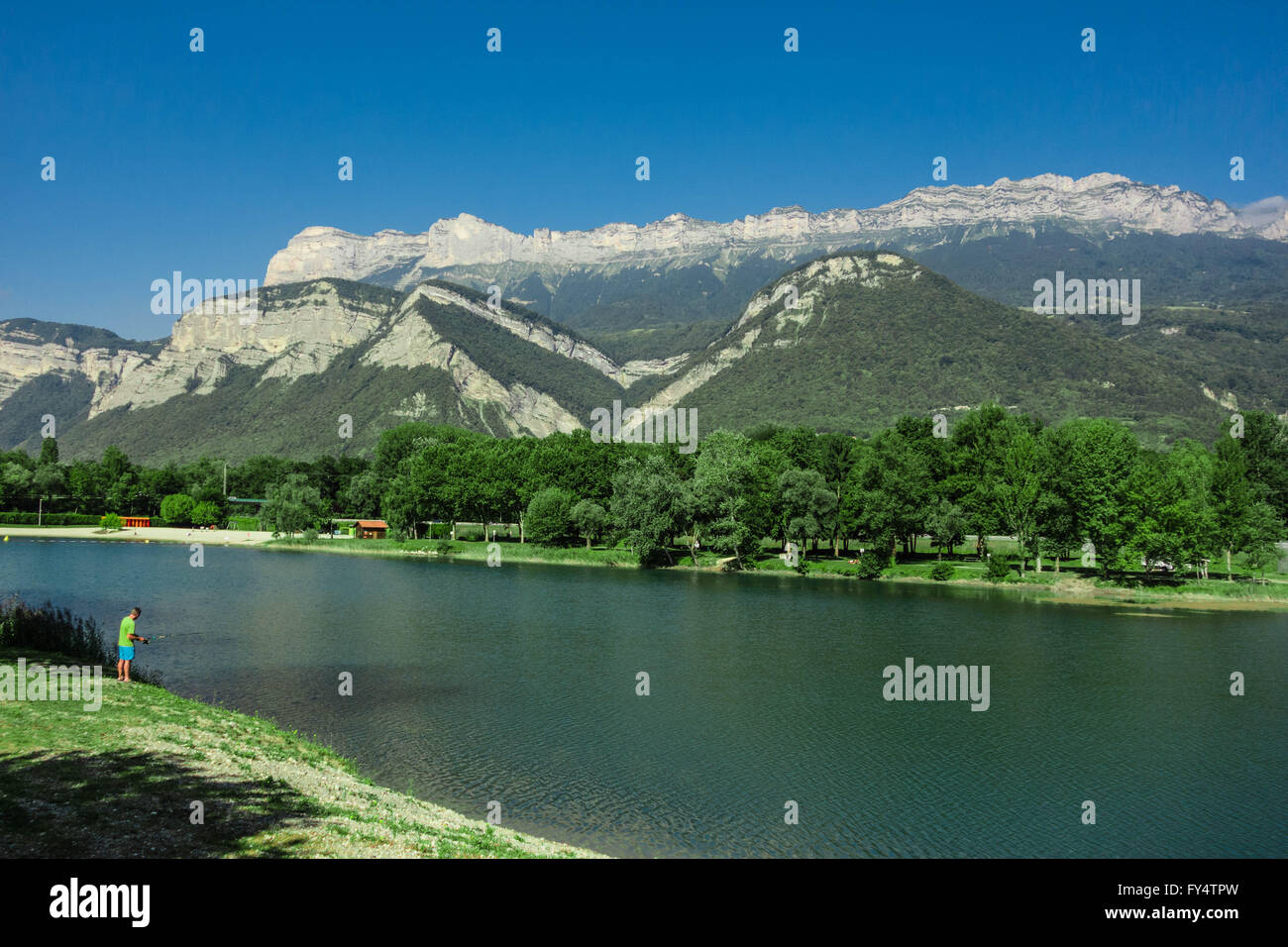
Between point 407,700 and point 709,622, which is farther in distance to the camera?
point 709,622

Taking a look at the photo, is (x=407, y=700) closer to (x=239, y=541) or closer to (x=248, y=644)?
(x=248, y=644)

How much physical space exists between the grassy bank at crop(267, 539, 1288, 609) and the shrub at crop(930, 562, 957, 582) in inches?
14.0

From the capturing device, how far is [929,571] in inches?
2854

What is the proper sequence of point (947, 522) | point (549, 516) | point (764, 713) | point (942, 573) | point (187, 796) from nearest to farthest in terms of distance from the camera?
point (187, 796)
point (764, 713)
point (942, 573)
point (947, 522)
point (549, 516)

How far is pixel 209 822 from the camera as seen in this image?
12.8 metres

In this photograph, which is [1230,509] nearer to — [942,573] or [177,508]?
[942,573]

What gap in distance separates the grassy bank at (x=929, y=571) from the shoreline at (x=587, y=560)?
8 centimetres

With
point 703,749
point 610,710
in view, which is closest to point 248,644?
point 610,710

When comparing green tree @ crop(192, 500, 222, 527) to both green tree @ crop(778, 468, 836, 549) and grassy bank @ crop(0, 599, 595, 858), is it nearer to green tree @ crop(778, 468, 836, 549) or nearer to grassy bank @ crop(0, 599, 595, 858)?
green tree @ crop(778, 468, 836, 549)

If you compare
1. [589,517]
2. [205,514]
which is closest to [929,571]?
[589,517]

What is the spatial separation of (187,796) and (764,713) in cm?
1986

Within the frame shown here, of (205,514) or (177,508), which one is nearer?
(205,514)
